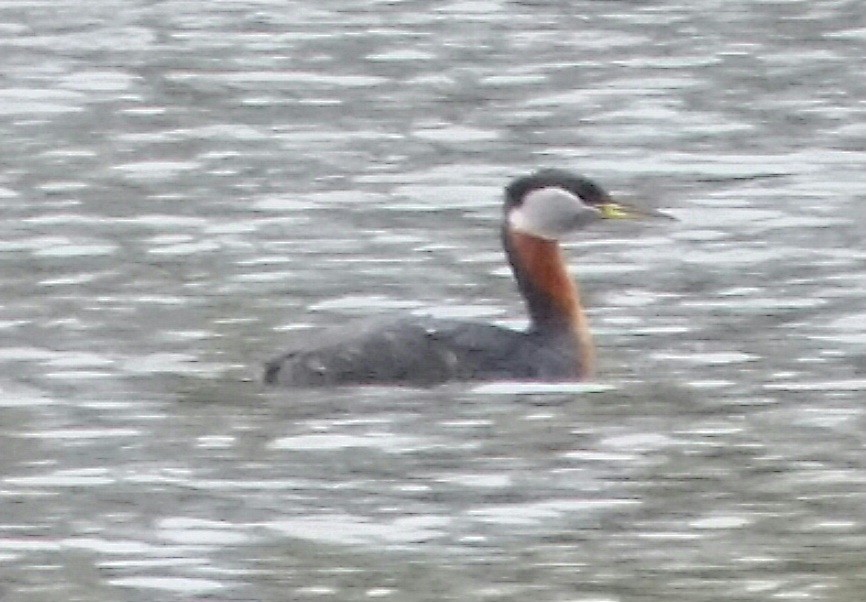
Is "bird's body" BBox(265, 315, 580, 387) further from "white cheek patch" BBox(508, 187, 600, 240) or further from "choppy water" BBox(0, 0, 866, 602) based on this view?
"white cheek patch" BBox(508, 187, 600, 240)

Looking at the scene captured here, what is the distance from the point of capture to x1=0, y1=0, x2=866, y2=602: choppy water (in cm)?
1227

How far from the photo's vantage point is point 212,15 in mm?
27891

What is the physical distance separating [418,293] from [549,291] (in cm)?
162

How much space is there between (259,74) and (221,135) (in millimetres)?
2362

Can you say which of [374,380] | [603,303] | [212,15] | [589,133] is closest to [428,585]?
[374,380]

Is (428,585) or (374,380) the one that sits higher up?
(374,380)

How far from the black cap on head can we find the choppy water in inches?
25.1

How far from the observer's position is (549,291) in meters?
16.1

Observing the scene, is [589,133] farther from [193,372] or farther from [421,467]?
[421,467]

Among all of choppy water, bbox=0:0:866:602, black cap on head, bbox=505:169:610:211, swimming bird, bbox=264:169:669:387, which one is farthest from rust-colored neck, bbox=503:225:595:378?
choppy water, bbox=0:0:866:602

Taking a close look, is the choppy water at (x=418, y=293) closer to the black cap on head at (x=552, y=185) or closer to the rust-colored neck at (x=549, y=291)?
the rust-colored neck at (x=549, y=291)

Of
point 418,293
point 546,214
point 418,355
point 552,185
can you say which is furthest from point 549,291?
point 418,293

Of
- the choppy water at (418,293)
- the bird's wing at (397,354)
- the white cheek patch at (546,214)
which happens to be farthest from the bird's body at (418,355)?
the white cheek patch at (546,214)

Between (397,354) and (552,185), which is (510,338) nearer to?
(397,354)
